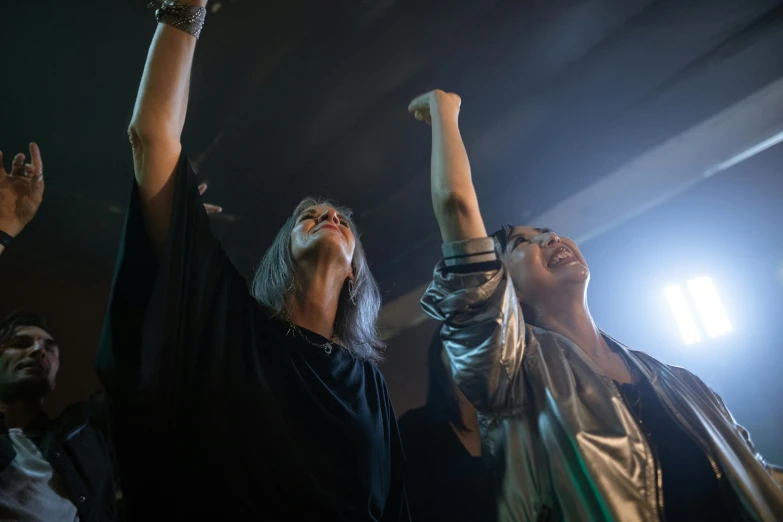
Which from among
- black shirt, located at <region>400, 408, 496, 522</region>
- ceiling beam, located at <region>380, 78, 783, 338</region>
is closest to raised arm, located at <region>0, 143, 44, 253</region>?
black shirt, located at <region>400, 408, 496, 522</region>

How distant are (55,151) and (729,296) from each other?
2409 mm

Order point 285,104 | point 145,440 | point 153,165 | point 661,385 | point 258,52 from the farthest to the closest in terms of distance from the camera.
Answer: point 285,104 < point 258,52 < point 661,385 < point 153,165 < point 145,440

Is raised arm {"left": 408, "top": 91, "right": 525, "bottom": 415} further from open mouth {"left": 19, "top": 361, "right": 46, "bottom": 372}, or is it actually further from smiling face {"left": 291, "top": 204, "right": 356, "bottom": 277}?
open mouth {"left": 19, "top": 361, "right": 46, "bottom": 372}

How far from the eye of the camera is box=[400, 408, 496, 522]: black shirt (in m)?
1.40

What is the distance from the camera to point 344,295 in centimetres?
140

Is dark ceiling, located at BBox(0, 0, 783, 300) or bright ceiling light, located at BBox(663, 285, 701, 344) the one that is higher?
dark ceiling, located at BBox(0, 0, 783, 300)

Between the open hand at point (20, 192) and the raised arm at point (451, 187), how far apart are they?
1.00 metres

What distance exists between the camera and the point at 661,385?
48.7 inches

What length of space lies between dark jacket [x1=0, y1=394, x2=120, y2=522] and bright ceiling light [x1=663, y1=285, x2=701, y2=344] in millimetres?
1943

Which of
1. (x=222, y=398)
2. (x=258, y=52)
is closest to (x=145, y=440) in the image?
(x=222, y=398)

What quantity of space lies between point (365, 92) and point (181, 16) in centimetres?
85

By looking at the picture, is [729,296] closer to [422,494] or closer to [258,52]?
[422,494]

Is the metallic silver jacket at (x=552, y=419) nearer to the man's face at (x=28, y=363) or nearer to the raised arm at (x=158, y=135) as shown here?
the raised arm at (x=158, y=135)

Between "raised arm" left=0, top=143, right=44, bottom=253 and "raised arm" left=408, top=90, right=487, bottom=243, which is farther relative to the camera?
"raised arm" left=0, top=143, right=44, bottom=253
